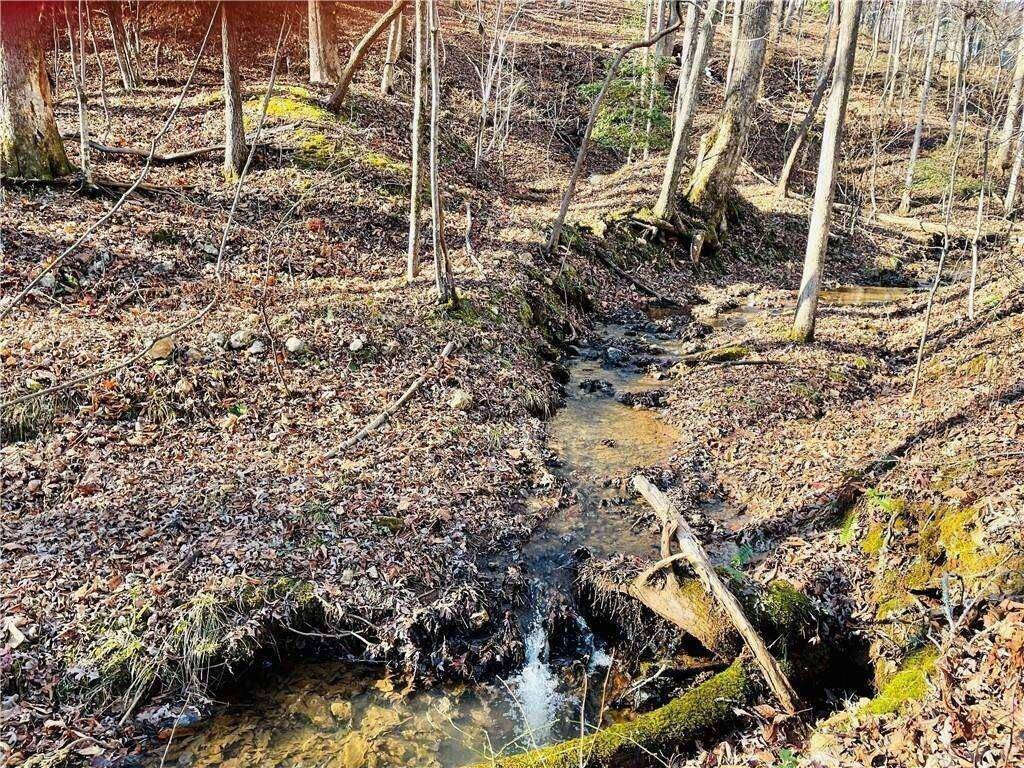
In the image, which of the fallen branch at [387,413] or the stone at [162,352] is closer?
the fallen branch at [387,413]

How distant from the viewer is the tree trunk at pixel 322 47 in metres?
19.2

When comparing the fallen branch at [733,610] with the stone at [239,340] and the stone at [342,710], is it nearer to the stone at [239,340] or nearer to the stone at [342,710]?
the stone at [342,710]

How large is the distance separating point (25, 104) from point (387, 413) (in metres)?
7.86

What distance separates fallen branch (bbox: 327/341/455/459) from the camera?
8.50m

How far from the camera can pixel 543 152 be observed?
1029 inches

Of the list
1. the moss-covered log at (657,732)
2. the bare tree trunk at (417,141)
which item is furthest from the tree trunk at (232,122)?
the moss-covered log at (657,732)

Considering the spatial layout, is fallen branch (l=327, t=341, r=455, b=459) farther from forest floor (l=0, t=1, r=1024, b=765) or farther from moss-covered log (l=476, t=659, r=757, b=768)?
moss-covered log (l=476, t=659, r=757, b=768)

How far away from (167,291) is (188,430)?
2.94 metres

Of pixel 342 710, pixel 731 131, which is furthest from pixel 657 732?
pixel 731 131

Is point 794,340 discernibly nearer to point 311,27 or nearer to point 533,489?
point 533,489

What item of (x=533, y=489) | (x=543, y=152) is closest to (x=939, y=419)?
(x=533, y=489)

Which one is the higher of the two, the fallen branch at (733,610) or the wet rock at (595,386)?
the fallen branch at (733,610)

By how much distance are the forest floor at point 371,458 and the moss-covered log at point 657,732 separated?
24 centimetres

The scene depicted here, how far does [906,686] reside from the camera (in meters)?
4.92
